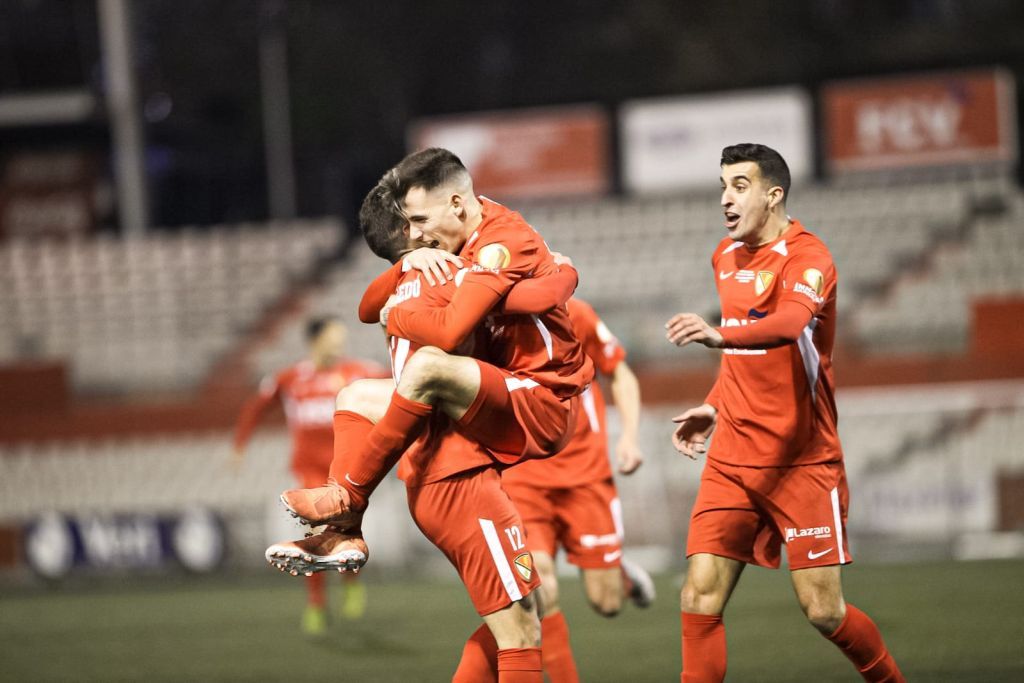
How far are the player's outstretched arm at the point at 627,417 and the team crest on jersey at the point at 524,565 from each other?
1.63 meters

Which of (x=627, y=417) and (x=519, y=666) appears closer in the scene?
(x=519, y=666)

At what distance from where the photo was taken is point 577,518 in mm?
5961

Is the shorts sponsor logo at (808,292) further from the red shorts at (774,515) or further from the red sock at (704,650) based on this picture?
the red sock at (704,650)

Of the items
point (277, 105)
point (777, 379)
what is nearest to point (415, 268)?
point (777, 379)

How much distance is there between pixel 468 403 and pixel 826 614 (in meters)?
1.69

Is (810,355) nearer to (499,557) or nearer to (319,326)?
(499,557)

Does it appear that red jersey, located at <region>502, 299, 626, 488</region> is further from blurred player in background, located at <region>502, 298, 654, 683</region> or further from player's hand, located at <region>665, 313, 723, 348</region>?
player's hand, located at <region>665, 313, 723, 348</region>

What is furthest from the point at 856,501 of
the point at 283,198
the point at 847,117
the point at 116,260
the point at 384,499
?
the point at 283,198

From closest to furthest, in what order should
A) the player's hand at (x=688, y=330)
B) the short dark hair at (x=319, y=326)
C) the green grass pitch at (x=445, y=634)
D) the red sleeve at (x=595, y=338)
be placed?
the player's hand at (x=688, y=330) → the red sleeve at (x=595, y=338) → the green grass pitch at (x=445, y=634) → the short dark hair at (x=319, y=326)

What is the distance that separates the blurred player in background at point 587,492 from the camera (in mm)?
5926

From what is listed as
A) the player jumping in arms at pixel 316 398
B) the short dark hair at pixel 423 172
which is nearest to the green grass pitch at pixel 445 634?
the player jumping in arms at pixel 316 398

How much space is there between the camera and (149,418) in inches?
688

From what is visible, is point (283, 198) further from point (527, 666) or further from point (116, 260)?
point (527, 666)

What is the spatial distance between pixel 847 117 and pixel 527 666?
1882 cm
